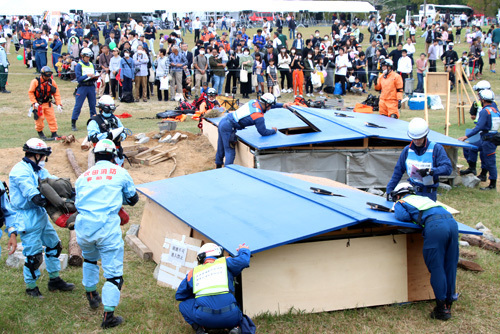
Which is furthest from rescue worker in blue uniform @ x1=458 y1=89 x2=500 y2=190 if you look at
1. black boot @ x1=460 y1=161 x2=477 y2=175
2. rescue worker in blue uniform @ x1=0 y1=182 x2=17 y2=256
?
rescue worker in blue uniform @ x1=0 y1=182 x2=17 y2=256

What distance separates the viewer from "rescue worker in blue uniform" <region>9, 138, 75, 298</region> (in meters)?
5.75

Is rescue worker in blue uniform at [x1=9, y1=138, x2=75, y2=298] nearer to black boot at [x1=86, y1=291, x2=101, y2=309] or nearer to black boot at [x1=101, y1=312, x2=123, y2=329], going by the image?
black boot at [x1=86, y1=291, x2=101, y2=309]

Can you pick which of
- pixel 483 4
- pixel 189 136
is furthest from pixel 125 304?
pixel 483 4

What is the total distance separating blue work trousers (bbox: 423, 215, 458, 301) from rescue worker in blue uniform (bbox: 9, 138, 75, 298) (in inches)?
147

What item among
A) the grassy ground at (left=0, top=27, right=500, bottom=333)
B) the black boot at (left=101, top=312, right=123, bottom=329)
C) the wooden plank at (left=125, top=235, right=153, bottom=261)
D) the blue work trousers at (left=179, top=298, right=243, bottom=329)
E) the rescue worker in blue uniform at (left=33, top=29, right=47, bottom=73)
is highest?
the rescue worker in blue uniform at (left=33, top=29, right=47, bottom=73)

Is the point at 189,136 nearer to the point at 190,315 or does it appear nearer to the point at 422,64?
the point at 190,315

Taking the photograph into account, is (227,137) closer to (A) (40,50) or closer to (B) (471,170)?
(B) (471,170)

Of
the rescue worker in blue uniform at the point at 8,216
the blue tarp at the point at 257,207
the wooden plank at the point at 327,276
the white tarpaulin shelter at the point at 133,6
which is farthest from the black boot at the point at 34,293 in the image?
the white tarpaulin shelter at the point at 133,6

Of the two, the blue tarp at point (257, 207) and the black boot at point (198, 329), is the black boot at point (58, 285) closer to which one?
the blue tarp at point (257, 207)

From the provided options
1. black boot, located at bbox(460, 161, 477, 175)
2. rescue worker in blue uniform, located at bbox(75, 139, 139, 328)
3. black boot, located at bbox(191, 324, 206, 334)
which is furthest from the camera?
black boot, located at bbox(460, 161, 477, 175)

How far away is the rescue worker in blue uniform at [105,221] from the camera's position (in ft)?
17.5

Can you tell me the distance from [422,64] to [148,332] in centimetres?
1827

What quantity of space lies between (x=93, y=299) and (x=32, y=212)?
1073 millimetres

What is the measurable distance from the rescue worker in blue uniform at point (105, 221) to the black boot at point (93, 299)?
0.38 metres
